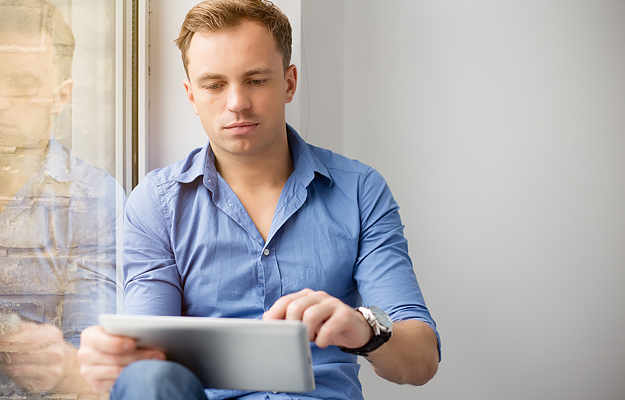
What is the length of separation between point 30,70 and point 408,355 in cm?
89

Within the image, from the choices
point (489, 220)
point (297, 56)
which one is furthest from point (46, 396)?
point (489, 220)

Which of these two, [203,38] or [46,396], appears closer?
[46,396]

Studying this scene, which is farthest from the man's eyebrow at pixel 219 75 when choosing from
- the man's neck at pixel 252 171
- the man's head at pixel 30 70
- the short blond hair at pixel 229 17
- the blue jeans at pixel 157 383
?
the blue jeans at pixel 157 383

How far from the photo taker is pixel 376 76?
1.98 meters

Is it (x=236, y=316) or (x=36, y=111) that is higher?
(x=36, y=111)

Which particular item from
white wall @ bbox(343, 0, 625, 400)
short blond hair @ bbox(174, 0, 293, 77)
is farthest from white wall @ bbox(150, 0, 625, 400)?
short blond hair @ bbox(174, 0, 293, 77)

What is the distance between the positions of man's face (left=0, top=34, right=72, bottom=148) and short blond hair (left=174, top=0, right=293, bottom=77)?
42 cm

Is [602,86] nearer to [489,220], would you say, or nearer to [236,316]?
[489,220]

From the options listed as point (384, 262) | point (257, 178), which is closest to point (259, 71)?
point (257, 178)

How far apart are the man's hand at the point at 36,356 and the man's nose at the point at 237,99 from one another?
622 mm

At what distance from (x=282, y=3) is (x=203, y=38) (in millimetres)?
510

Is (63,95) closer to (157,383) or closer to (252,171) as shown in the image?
(252,171)

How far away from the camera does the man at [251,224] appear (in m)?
1.14

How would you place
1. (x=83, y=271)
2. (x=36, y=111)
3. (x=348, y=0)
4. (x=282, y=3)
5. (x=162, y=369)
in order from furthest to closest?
(x=348, y=0) < (x=282, y=3) < (x=83, y=271) < (x=36, y=111) < (x=162, y=369)
